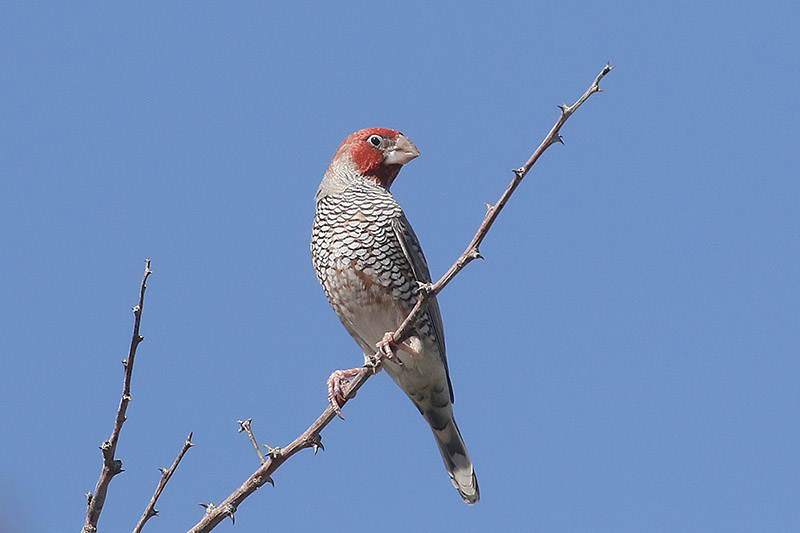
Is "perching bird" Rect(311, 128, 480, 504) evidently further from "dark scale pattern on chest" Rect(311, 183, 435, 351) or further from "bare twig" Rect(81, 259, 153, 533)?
"bare twig" Rect(81, 259, 153, 533)

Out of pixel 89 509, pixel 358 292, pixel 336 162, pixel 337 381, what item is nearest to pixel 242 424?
pixel 89 509

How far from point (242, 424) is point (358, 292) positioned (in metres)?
1.92

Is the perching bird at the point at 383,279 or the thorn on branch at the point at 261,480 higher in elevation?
the perching bird at the point at 383,279

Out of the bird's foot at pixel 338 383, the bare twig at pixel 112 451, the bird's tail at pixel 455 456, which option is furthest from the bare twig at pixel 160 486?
the bird's tail at pixel 455 456

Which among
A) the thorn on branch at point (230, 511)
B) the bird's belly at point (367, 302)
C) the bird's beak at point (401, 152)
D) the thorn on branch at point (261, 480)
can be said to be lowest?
the thorn on branch at point (230, 511)

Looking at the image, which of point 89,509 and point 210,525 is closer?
point 89,509

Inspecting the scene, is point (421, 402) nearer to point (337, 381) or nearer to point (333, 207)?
point (337, 381)

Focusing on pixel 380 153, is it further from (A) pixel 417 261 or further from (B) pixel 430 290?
(B) pixel 430 290

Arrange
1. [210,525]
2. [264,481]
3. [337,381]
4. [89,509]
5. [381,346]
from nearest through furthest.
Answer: [89,509] < [210,525] < [264,481] < [381,346] < [337,381]

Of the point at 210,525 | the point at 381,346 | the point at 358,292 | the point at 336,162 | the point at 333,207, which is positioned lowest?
the point at 210,525

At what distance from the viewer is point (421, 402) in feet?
20.6

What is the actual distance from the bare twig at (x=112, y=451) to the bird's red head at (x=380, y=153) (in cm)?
364

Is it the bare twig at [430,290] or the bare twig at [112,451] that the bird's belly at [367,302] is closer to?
the bare twig at [430,290]

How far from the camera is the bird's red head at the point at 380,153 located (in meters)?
6.63
